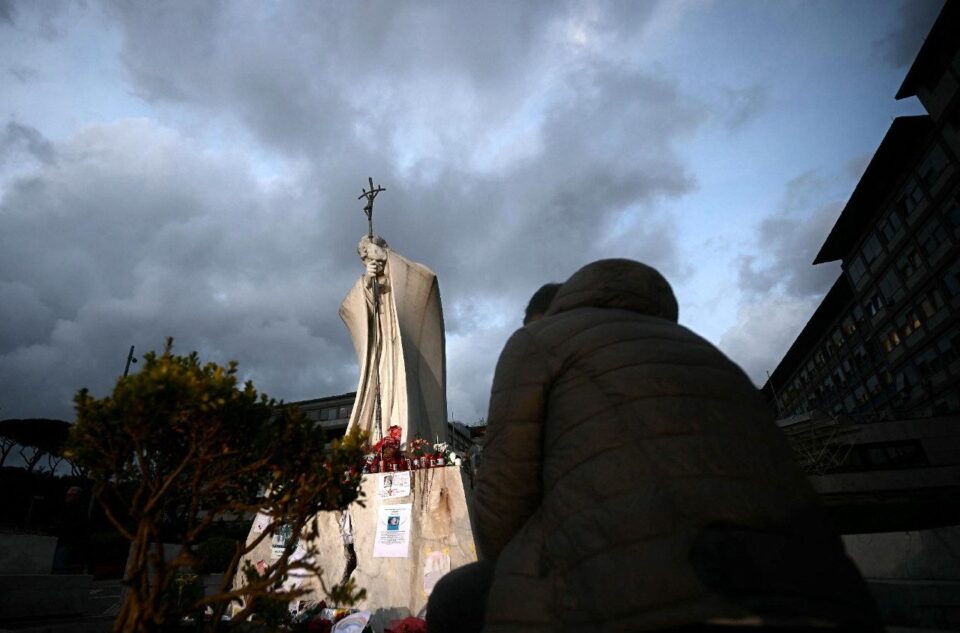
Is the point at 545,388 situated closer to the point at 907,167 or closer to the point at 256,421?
the point at 256,421

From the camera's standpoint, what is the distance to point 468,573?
1579mm

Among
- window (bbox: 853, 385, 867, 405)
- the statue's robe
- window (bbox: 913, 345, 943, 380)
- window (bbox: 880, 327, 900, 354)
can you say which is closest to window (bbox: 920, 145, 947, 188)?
window (bbox: 913, 345, 943, 380)

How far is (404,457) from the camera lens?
7.01m

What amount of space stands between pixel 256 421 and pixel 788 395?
198 feet

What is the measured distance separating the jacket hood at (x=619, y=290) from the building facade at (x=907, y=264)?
32658mm

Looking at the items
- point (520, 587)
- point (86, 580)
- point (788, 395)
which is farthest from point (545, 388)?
point (788, 395)

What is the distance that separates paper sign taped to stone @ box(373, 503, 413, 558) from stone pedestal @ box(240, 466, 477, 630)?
53mm

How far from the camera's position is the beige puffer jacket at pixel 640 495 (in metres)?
0.98

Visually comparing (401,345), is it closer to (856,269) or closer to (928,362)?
(928,362)

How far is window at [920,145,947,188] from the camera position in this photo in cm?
2681

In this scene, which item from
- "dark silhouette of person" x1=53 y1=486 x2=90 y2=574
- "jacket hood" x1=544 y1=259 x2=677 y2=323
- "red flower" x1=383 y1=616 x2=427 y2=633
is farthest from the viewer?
"dark silhouette of person" x1=53 y1=486 x2=90 y2=574

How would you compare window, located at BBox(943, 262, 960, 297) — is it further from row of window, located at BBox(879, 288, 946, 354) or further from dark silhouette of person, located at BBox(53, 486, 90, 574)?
dark silhouette of person, located at BBox(53, 486, 90, 574)

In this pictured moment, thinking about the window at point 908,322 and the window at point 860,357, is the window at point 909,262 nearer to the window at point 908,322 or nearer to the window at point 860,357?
the window at point 908,322

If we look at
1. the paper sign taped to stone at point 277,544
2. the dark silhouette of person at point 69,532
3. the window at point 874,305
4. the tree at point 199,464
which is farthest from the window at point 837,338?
the dark silhouette of person at point 69,532
